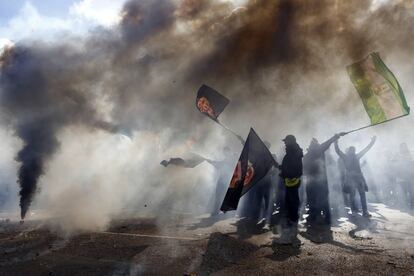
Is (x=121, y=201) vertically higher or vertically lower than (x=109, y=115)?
lower

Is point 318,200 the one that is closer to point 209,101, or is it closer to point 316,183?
point 316,183

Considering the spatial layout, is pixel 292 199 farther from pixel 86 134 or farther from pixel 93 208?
pixel 86 134

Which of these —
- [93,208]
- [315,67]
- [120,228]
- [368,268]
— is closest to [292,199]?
[368,268]

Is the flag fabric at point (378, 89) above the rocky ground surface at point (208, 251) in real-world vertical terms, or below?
above

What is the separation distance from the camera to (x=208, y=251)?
534 centimetres

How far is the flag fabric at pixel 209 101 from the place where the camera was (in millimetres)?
9820

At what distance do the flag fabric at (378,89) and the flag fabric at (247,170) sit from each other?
2445 millimetres

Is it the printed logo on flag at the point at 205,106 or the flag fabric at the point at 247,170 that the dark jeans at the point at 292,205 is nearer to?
the flag fabric at the point at 247,170

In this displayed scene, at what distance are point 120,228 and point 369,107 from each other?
5.78 metres

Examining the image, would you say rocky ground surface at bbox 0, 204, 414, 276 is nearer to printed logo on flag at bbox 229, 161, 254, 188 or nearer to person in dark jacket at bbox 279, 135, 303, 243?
person in dark jacket at bbox 279, 135, 303, 243

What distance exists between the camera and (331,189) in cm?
1192

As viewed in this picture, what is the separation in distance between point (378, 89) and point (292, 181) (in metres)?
2.57

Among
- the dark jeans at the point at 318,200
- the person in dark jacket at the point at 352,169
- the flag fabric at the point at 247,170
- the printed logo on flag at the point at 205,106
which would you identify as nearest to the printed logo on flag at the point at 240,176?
the flag fabric at the point at 247,170

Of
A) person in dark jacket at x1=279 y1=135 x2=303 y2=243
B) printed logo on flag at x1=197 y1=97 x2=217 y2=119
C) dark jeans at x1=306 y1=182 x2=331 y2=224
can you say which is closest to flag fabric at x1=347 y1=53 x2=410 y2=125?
person in dark jacket at x1=279 y1=135 x2=303 y2=243
